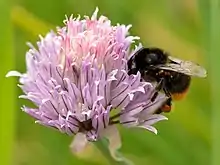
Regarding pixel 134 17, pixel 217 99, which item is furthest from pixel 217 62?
pixel 134 17

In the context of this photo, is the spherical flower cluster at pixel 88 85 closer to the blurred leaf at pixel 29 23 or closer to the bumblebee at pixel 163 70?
the bumblebee at pixel 163 70

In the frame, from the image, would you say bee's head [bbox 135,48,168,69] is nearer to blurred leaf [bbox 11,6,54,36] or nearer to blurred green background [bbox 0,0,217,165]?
blurred green background [bbox 0,0,217,165]

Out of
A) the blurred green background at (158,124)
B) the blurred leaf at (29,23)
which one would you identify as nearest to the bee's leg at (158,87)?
the blurred green background at (158,124)

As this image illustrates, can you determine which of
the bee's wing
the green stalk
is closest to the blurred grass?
the bee's wing

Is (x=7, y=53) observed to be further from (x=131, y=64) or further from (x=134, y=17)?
(x=134, y=17)

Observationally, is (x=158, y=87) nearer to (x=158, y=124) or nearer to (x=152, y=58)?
(x=152, y=58)

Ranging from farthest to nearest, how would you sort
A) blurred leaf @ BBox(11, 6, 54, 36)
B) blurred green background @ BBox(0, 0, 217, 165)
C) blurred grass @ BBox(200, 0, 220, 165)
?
blurred leaf @ BBox(11, 6, 54, 36)
blurred green background @ BBox(0, 0, 217, 165)
blurred grass @ BBox(200, 0, 220, 165)

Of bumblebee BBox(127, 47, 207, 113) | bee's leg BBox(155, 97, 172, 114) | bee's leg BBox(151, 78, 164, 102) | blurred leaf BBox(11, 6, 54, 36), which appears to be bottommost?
bee's leg BBox(155, 97, 172, 114)
